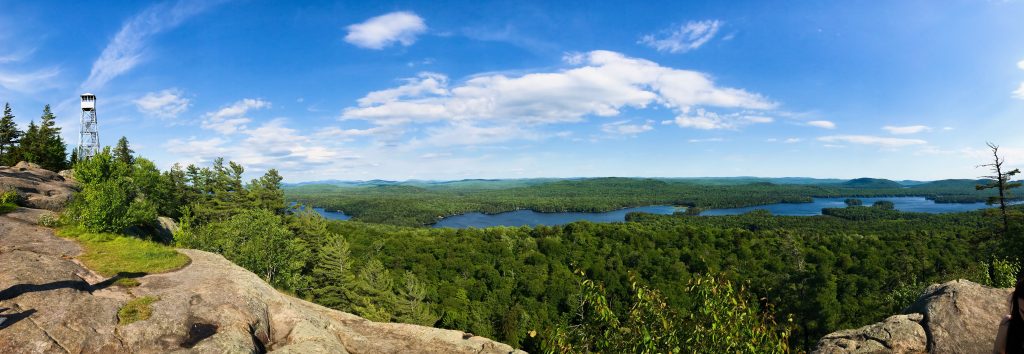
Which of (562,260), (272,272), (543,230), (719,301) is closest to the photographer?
(719,301)

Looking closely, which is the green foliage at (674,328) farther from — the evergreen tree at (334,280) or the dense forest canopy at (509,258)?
the evergreen tree at (334,280)

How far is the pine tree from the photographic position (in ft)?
181

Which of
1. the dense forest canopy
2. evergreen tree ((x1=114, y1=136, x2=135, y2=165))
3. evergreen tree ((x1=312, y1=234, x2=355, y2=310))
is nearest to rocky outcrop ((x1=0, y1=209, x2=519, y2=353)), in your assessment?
the dense forest canopy

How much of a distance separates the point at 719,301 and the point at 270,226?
3879 centimetres

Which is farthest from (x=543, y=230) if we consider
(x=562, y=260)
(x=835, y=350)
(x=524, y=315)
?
(x=835, y=350)

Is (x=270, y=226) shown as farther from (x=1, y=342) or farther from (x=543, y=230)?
(x=543, y=230)

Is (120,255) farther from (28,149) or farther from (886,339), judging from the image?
(28,149)

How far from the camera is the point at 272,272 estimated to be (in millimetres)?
34469

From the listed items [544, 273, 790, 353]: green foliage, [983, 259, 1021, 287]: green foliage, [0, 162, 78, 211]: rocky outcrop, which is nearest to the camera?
[544, 273, 790, 353]: green foliage

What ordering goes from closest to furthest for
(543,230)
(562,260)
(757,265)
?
(757,265) < (562,260) < (543,230)

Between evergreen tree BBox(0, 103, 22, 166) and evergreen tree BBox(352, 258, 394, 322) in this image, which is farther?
evergreen tree BBox(0, 103, 22, 166)

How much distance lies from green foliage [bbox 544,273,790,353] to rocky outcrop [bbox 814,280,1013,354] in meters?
8.16

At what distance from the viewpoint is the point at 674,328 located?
25.2ft

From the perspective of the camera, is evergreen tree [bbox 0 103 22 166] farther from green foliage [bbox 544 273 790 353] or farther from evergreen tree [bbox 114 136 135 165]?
green foliage [bbox 544 273 790 353]
